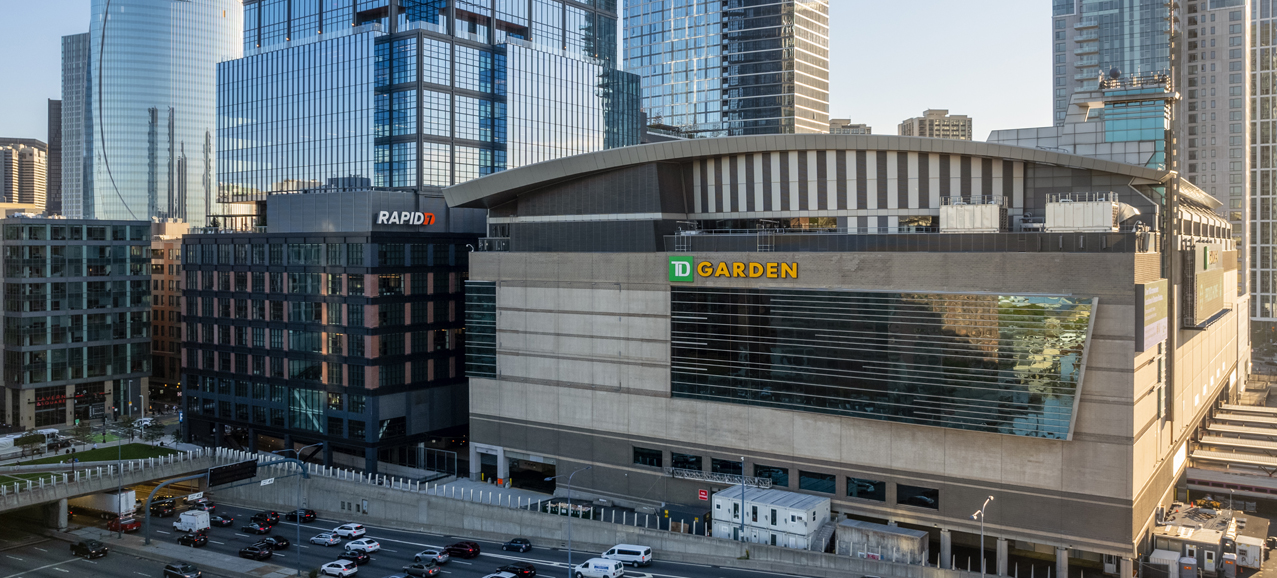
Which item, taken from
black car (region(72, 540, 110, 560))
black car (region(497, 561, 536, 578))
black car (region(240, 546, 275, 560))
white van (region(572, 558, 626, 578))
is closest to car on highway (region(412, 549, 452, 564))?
black car (region(497, 561, 536, 578))

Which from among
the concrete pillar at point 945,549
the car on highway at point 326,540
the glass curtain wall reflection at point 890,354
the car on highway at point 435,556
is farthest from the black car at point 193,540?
the concrete pillar at point 945,549

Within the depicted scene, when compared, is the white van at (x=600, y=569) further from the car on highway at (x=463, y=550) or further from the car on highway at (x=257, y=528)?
the car on highway at (x=257, y=528)

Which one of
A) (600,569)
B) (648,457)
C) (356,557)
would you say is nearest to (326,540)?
(356,557)

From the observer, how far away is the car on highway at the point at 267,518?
295 ft

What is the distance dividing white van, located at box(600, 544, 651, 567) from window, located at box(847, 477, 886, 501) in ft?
56.3

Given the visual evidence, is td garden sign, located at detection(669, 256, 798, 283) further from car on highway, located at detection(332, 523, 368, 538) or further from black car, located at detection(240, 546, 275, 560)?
black car, located at detection(240, 546, 275, 560)

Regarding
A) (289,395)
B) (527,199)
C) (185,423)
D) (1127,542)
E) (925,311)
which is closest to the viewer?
(1127,542)

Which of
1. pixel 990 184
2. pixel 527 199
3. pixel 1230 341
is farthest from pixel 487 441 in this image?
pixel 1230 341

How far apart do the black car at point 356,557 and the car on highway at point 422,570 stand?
5.49 metres

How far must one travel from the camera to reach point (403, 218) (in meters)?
108

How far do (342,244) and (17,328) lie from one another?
5688 cm

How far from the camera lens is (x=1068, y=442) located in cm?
7125

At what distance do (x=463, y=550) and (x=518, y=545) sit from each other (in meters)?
4.64

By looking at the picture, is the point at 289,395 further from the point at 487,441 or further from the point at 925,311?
the point at 925,311
